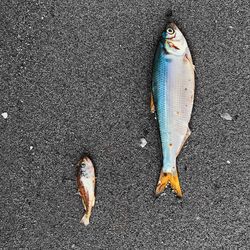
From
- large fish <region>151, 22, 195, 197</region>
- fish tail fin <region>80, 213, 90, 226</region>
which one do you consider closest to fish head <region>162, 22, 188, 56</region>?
large fish <region>151, 22, 195, 197</region>

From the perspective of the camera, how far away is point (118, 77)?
3115 mm

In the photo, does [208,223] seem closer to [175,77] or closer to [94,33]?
[175,77]

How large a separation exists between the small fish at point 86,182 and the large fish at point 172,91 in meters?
Answer: 0.54

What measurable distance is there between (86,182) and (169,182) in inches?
23.5

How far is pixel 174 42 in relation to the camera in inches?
115

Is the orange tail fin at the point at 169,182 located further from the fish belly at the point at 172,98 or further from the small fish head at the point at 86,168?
the small fish head at the point at 86,168

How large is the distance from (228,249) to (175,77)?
1.28 meters

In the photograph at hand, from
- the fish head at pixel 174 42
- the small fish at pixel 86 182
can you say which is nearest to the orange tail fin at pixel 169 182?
the small fish at pixel 86 182

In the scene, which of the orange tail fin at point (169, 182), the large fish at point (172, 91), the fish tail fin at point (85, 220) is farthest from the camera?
the fish tail fin at point (85, 220)

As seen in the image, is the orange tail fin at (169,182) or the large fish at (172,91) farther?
the orange tail fin at (169,182)

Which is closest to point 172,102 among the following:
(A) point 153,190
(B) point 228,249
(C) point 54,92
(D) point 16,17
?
(A) point 153,190

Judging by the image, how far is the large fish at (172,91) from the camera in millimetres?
2893

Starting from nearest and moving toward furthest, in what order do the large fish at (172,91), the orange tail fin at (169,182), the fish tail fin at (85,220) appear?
the large fish at (172,91) < the orange tail fin at (169,182) < the fish tail fin at (85,220)

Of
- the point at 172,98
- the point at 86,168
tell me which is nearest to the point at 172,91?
the point at 172,98
